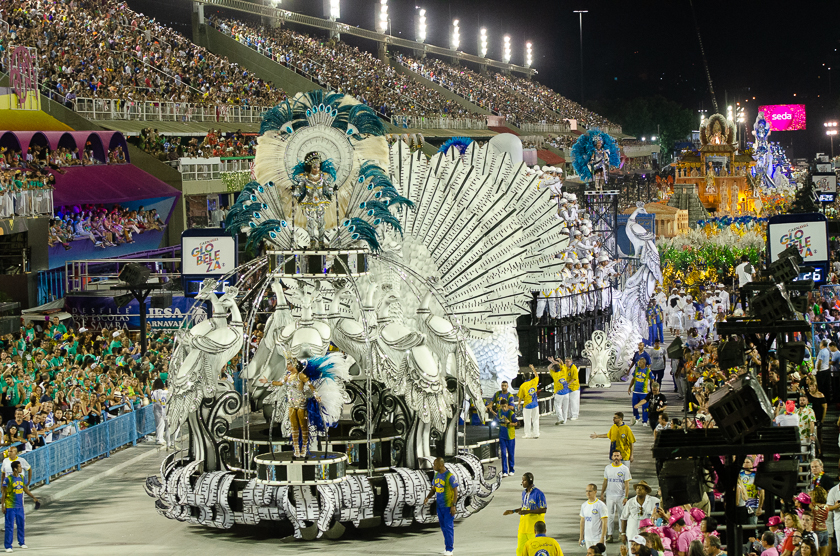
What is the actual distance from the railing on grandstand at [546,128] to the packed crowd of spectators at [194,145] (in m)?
32.6

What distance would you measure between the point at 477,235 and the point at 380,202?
Result: 10.6 ft

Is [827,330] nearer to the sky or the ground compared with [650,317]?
nearer to the ground

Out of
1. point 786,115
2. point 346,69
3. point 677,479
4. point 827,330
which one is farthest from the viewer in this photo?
point 786,115

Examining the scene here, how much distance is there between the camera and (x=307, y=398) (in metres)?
13.8

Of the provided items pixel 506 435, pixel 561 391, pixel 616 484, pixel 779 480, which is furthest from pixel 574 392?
pixel 779 480

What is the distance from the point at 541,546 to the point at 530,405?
9.67 metres

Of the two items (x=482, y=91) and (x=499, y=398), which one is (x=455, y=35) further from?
(x=499, y=398)

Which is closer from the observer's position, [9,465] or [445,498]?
[445,498]

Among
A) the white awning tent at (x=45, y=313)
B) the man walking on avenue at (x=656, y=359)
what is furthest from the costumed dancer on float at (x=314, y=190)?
the white awning tent at (x=45, y=313)

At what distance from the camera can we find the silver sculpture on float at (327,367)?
13969 mm

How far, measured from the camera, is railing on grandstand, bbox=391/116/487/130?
54.1m

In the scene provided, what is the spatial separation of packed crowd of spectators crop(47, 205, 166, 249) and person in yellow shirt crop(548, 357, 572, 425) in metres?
13.6

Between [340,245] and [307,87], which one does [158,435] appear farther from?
[307,87]

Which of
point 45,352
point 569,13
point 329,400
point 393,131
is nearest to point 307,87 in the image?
point 393,131
